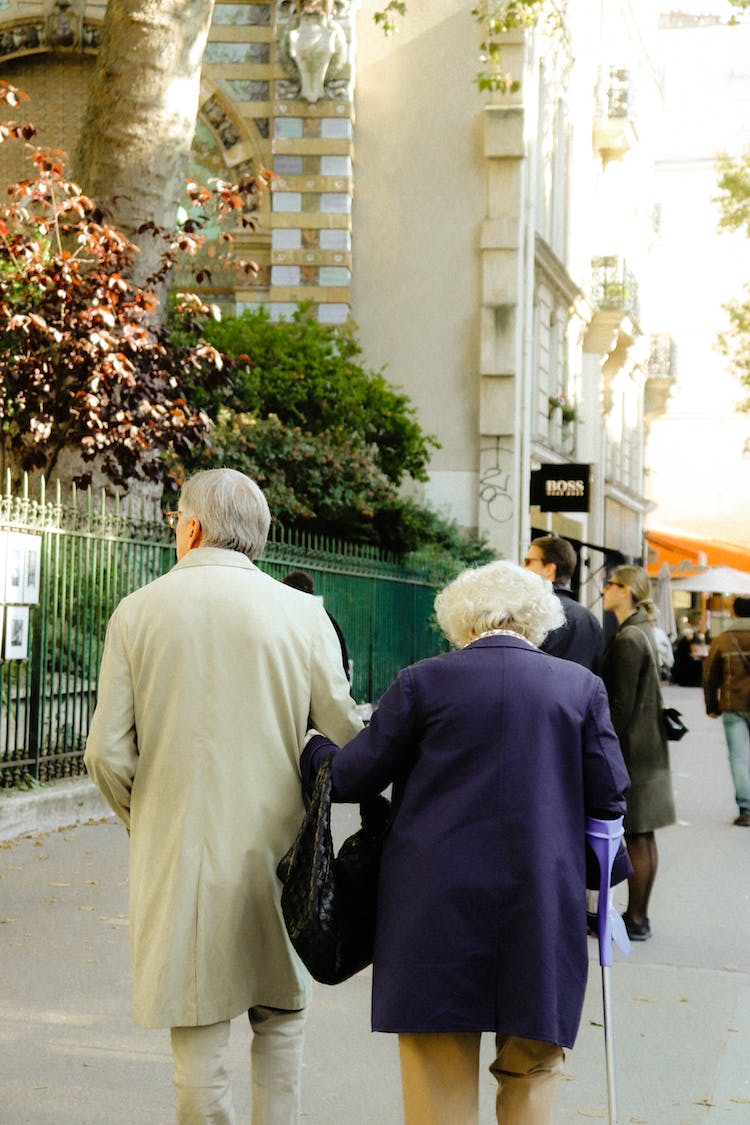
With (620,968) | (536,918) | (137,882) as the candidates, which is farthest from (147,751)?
(620,968)

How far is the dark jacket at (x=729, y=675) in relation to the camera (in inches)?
511

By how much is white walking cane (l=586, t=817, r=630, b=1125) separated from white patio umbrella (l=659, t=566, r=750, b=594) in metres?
28.4

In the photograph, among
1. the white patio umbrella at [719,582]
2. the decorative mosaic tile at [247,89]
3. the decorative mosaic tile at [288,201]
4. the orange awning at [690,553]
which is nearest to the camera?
the decorative mosaic tile at [288,201]

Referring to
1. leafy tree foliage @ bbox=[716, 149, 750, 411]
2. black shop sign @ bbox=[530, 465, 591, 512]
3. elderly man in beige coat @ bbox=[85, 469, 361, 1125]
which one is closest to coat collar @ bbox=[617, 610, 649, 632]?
elderly man in beige coat @ bbox=[85, 469, 361, 1125]

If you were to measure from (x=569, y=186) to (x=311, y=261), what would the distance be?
9330 mm

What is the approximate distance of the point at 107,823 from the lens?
36.0 ft

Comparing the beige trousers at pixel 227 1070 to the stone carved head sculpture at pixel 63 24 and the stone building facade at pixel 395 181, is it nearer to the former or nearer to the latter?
the stone building facade at pixel 395 181

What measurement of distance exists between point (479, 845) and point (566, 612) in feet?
14.5

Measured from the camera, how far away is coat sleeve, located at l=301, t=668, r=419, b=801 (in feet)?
11.8

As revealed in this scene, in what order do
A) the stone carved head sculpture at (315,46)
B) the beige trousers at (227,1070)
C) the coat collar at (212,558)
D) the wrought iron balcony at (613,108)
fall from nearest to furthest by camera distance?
the beige trousers at (227,1070), the coat collar at (212,558), the stone carved head sculpture at (315,46), the wrought iron balcony at (613,108)

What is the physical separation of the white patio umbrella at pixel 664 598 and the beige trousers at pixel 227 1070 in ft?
98.7

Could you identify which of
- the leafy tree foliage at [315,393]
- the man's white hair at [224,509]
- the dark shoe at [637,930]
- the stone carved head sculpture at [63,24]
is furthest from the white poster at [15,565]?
the stone carved head sculpture at [63,24]

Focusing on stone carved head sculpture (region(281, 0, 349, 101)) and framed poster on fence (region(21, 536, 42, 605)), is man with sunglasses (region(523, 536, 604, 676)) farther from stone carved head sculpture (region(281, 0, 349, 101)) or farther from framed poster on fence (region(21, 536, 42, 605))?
stone carved head sculpture (region(281, 0, 349, 101))

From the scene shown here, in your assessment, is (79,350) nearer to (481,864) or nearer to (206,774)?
(206,774)
